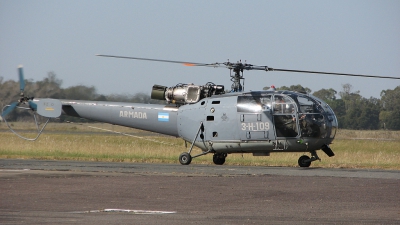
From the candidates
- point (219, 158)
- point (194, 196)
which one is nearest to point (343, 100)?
point (219, 158)

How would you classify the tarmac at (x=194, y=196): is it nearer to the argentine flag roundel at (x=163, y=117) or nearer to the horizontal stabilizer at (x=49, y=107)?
the argentine flag roundel at (x=163, y=117)

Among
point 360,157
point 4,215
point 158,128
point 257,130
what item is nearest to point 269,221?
point 4,215

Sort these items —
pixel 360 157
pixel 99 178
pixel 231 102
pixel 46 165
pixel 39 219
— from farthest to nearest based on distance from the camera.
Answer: pixel 360 157
pixel 231 102
pixel 46 165
pixel 99 178
pixel 39 219

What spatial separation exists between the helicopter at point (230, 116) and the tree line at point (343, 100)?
11.2m

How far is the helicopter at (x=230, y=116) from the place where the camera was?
23.6 meters

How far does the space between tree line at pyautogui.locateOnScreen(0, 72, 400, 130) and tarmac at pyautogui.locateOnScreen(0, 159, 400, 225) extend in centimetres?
2006

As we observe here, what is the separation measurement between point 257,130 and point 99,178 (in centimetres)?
782

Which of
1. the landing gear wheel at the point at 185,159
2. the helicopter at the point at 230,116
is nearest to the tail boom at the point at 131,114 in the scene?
the helicopter at the point at 230,116

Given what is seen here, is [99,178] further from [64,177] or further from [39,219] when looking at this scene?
[39,219]

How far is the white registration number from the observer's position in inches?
944

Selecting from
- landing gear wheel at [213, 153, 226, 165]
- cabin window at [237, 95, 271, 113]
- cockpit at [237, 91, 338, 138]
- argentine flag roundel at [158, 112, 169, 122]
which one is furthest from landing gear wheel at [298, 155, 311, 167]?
argentine flag roundel at [158, 112, 169, 122]

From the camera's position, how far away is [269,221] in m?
10.9

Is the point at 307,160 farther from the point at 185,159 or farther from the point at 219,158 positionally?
the point at 185,159

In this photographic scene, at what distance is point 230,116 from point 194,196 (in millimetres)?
10372
